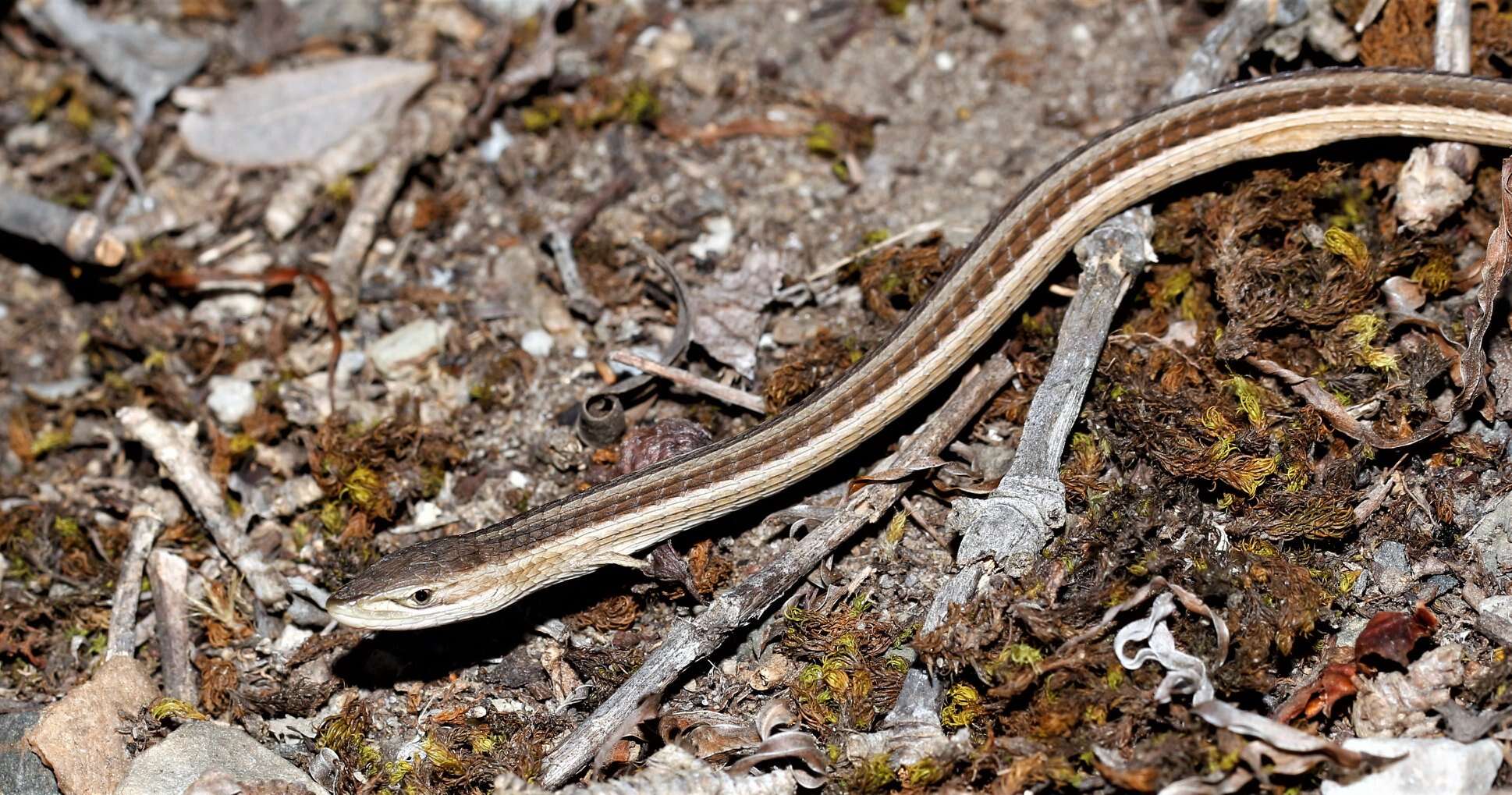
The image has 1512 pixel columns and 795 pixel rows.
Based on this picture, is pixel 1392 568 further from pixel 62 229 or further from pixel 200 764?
pixel 62 229

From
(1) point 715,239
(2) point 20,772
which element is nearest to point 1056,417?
(1) point 715,239

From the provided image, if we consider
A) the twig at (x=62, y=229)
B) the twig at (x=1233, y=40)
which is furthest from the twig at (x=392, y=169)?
the twig at (x=1233, y=40)

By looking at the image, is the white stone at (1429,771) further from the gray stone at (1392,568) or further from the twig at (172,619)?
the twig at (172,619)

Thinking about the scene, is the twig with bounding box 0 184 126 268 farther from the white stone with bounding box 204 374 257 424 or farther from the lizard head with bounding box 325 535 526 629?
the lizard head with bounding box 325 535 526 629

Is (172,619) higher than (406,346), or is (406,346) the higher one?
(406,346)

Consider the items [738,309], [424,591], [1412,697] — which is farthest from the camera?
[738,309]

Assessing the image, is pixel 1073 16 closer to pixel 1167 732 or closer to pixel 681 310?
pixel 681 310

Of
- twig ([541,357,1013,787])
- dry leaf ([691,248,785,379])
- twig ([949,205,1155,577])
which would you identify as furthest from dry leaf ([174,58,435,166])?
twig ([949,205,1155,577])
